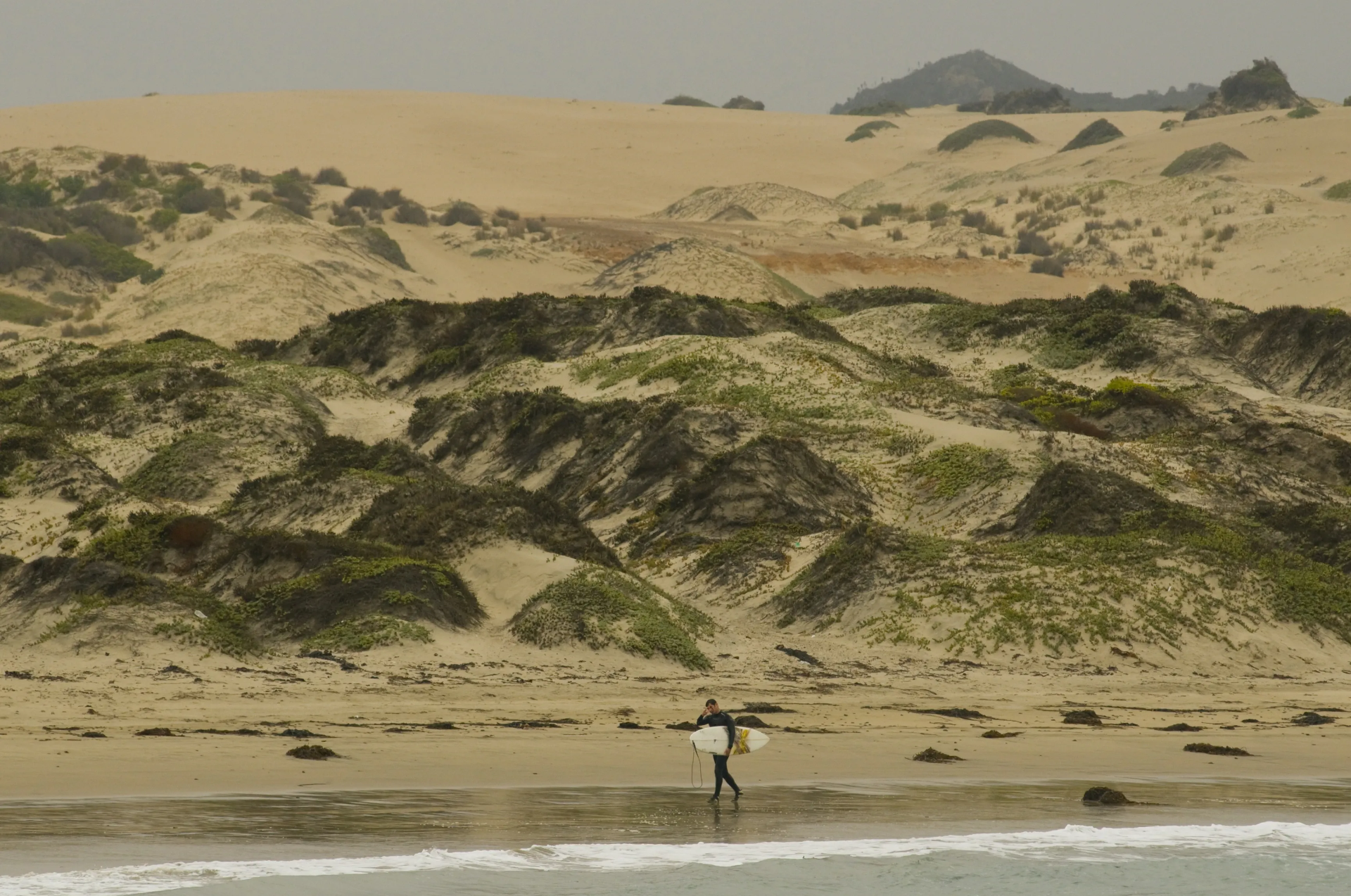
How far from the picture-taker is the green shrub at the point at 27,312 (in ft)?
209

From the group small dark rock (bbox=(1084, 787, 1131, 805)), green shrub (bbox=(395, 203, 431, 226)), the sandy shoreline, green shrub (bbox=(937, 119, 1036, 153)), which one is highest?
green shrub (bbox=(937, 119, 1036, 153))

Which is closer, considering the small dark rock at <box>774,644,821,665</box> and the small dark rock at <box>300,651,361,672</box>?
the small dark rock at <box>300,651,361,672</box>

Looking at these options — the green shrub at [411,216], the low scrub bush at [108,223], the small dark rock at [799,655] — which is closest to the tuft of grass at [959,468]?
the small dark rock at [799,655]

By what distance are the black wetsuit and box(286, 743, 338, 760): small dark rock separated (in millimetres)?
Result: 3727

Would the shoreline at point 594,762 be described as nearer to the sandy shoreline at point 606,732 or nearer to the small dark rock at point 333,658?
the sandy shoreline at point 606,732

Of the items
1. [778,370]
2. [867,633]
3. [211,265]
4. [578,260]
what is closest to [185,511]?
[867,633]

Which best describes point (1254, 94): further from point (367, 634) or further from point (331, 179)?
point (367, 634)

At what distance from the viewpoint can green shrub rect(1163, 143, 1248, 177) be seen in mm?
92312

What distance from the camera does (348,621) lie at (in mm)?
22562

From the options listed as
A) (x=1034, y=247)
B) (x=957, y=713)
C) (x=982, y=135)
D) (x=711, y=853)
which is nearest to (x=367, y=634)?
(x=957, y=713)

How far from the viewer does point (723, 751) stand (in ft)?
49.7

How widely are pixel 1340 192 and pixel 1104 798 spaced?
72851mm

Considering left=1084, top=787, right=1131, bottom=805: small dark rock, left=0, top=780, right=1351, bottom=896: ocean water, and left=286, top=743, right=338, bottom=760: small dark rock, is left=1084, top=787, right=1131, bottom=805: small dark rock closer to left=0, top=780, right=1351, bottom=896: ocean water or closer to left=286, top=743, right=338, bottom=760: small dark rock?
left=0, top=780, right=1351, bottom=896: ocean water

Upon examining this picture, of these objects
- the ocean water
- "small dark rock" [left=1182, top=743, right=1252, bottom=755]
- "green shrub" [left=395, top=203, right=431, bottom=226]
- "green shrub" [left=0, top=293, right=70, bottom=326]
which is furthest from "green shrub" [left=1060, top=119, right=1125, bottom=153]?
the ocean water
